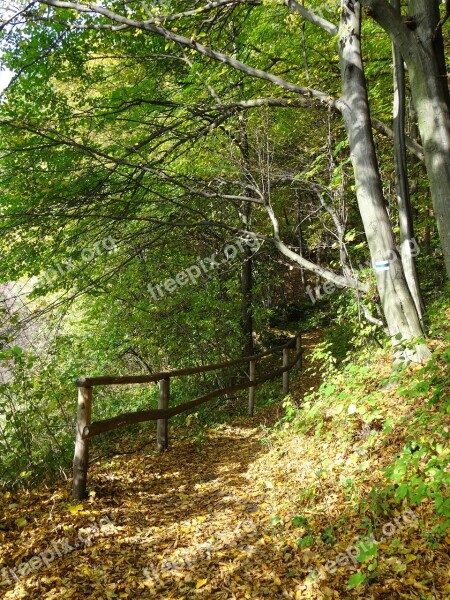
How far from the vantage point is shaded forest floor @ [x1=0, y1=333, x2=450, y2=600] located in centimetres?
292

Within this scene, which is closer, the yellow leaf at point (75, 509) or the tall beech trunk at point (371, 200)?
the yellow leaf at point (75, 509)

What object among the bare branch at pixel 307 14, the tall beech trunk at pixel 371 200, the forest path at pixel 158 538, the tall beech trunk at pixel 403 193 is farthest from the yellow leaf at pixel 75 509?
the bare branch at pixel 307 14

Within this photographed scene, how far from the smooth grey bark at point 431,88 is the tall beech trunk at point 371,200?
0.80 meters

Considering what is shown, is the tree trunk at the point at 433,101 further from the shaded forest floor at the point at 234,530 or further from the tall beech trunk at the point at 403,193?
the shaded forest floor at the point at 234,530

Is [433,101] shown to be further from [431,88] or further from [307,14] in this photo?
[307,14]

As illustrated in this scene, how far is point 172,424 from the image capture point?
27.3ft

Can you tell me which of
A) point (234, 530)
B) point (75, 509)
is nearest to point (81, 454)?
point (75, 509)

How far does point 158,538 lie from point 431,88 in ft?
15.8

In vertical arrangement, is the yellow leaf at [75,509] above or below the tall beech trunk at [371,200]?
below

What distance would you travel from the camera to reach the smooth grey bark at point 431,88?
13.2ft

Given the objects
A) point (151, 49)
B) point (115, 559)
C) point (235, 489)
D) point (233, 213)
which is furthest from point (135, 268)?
point (115, 559)

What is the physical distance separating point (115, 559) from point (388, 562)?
211 cm

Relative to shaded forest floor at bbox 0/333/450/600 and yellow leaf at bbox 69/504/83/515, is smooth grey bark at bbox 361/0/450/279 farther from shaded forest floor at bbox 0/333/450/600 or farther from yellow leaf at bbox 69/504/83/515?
yellow leaf at bbox 69/504/83/515

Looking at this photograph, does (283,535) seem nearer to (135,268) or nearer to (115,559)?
(115,559)
